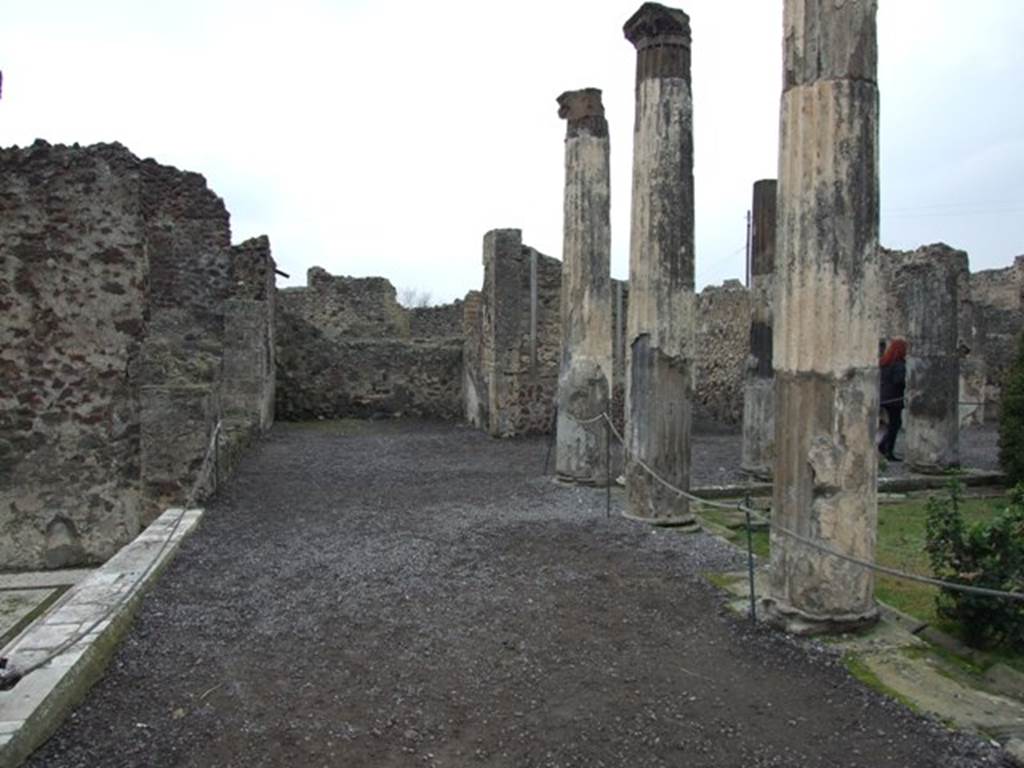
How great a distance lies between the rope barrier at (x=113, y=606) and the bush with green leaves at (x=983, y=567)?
472 centimetres

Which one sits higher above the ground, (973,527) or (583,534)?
(973,527)

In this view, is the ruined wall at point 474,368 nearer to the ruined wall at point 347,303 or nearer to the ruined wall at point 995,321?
the ruined wall at point 347,303

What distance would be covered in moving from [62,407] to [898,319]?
17.1 metres

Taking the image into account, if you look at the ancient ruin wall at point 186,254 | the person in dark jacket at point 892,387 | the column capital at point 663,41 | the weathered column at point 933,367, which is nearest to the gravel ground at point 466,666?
the column capital at point 663,41

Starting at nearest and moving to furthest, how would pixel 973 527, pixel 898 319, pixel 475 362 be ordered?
pixel 973 527
pixel 475 362
pixel 898 319

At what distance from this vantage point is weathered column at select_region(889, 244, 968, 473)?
12.1 m

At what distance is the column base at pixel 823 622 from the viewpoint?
491cm

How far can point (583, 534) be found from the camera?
24.8 feet

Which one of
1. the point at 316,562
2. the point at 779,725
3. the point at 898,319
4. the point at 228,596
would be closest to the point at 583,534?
the point at 316,562

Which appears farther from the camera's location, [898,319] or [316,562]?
[898,319]

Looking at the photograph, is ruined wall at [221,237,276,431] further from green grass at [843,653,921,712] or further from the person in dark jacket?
green grass at [843,653,921,712]

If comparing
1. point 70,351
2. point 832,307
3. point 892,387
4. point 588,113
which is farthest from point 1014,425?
point 70,351

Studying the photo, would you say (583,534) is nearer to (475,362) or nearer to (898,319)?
(475,362)

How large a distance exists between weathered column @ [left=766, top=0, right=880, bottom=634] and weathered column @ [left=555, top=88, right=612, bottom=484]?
17.1 ft
